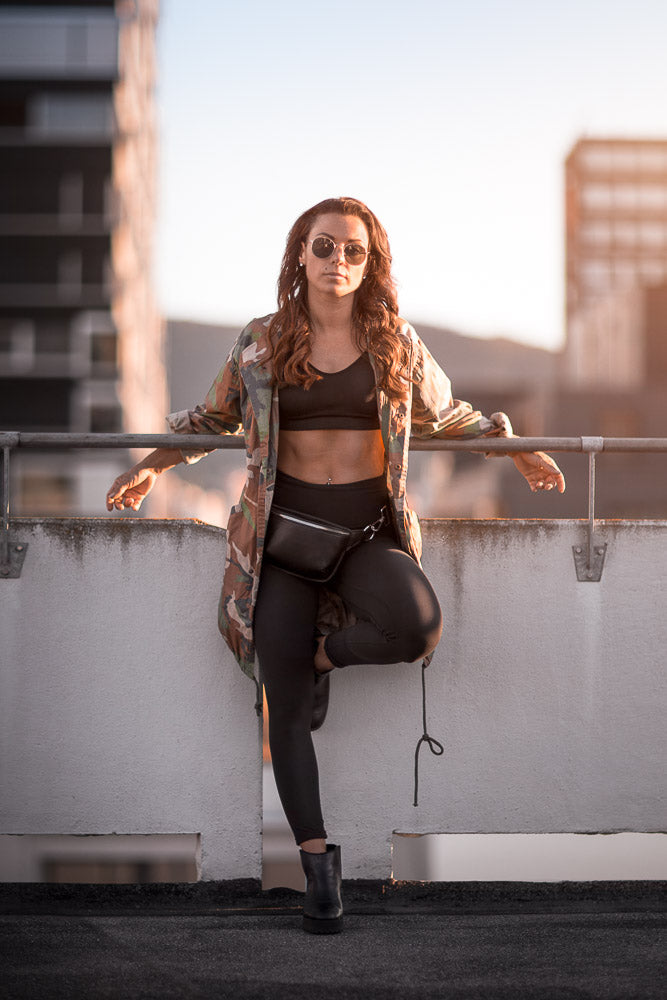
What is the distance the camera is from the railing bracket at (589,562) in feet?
15.3

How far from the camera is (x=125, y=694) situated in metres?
4.56

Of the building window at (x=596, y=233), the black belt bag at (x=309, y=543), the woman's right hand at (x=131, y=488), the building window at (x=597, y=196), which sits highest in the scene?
the building window at (x=597, y=196)

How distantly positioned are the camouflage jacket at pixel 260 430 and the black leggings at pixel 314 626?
2.8 inches

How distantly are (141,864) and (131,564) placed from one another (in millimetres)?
48290

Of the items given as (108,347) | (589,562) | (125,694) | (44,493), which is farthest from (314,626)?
(108,347)

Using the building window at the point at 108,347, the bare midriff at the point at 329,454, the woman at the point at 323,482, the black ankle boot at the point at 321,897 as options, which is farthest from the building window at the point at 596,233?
the black ankle boot at the point at 321,897

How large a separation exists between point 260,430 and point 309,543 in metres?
0.41

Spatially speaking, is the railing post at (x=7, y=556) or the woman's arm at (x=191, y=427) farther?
the railing post at (x=7, y=556)

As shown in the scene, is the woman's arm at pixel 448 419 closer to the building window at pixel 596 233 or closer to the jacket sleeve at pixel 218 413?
the jacket sleeve at pixel 218 413

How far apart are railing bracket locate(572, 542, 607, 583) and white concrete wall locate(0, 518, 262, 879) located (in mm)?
1291

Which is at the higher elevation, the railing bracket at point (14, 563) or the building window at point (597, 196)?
the building window at point (597, 196)

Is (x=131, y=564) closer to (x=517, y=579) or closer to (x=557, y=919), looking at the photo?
(x=517, y=579)

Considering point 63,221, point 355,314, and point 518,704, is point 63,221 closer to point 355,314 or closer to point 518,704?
point 355,314

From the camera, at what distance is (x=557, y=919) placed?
404 centimetres
